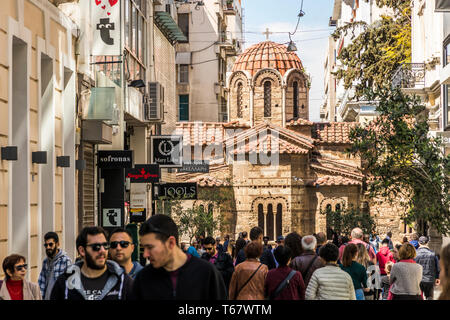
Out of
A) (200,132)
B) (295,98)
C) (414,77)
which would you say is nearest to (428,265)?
(414,77)

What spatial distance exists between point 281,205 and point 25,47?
41889 mm

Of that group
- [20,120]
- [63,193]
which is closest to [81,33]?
[63,193]

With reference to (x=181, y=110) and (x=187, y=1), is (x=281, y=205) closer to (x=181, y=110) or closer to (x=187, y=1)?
(x=181, y=110)

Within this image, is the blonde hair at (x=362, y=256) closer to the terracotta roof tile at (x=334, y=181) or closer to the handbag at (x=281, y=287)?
the handbag at (x=281, y=287)

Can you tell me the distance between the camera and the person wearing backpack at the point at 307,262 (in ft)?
33.4

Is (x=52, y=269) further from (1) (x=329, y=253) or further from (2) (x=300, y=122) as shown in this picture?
(2) (x=300, y=122)

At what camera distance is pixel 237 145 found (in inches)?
2162

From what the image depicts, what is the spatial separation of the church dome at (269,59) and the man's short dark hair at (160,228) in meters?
56.0

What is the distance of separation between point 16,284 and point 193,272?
3.17m

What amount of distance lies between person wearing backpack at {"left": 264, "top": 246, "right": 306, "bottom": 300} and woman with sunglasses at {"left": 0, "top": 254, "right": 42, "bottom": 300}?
2.25 m

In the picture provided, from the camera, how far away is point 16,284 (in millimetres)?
8008

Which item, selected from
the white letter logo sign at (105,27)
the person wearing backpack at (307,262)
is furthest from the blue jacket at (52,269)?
the white letter logo sign at (105,27)

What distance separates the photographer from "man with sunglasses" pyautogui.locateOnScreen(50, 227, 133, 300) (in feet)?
20.1

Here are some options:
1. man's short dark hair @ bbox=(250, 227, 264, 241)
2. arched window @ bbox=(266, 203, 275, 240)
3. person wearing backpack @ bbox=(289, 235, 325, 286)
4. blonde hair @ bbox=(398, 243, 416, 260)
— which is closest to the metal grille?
arched window @ bbox=(266, 203, 275, 240)
